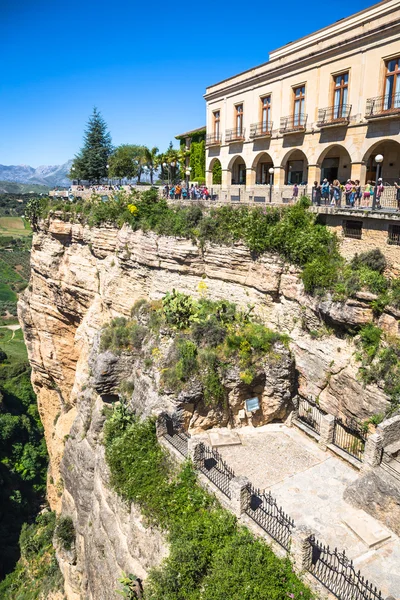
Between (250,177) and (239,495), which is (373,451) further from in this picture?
(250,177)

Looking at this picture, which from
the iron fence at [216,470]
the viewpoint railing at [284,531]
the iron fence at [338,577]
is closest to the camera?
the iron fence at [338,577]

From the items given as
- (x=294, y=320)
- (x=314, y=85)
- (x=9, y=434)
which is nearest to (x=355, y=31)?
(x=314, y=85)

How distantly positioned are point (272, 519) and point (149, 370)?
789 cm

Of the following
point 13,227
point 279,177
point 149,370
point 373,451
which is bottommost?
point 13,227

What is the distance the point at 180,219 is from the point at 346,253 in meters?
8.53

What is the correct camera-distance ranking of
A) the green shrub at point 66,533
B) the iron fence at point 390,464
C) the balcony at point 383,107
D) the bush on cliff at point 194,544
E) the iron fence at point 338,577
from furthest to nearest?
the green shrub at point 66,533
the balcony at point 383,107
the iron fence at point 390,464
the bush on cliff at point 194,544
the iron fence at point 338,577

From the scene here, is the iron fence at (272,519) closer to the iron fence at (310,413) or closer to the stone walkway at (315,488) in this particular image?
the stone walkway at (315,488)

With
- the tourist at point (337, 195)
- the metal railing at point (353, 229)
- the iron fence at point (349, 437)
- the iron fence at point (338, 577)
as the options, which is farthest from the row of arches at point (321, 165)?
the iron fence at point (338, 577)

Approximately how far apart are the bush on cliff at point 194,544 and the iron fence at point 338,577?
0.52 meters

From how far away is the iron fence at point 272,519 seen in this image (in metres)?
10.5

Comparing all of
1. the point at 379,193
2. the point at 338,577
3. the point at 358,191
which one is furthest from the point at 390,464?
the point at 358,191

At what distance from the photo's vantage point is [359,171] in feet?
61.7

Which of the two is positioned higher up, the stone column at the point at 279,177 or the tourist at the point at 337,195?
the stone column at the point at 279,177

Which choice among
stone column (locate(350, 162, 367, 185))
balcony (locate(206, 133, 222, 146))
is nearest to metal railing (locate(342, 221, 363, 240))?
stone column (locate(350, 162, 367, 185))
